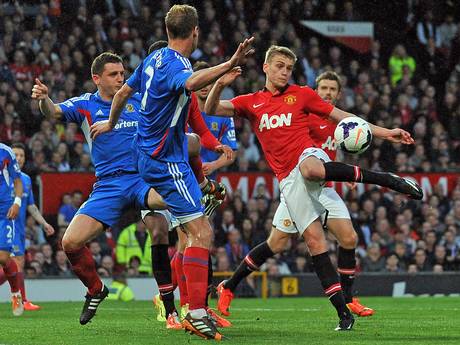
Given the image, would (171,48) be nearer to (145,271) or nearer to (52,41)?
(145,271)

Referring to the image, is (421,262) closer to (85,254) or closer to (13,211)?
(13,211)

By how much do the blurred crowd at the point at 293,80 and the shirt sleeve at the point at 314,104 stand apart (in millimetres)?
7367

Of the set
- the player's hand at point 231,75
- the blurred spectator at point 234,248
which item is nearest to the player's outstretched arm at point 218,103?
the player's hand at point 231,75

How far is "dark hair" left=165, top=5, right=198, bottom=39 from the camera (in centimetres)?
798

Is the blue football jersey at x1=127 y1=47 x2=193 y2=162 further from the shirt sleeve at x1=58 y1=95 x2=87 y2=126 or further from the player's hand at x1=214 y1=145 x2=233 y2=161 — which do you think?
the shirt sleeve at x1=58 y1=95 x2=87 y2=126

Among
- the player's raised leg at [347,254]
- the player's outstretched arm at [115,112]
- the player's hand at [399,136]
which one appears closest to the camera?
the player's outstretched arm at [115,112]

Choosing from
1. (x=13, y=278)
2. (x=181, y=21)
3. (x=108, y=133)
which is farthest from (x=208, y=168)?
(x=13, y=278)

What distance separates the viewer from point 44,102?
917cm

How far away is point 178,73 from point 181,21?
45 centimetres

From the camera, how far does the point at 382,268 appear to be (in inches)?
733

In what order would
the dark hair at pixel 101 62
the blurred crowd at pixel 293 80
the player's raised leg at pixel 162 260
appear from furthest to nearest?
the blurred crowd at pixel 293 80 → the dark hair at pixel 101 62 → the player's raised leg at pixel 162 260

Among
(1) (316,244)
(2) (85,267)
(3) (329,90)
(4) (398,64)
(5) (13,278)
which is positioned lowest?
(5) (13,278)

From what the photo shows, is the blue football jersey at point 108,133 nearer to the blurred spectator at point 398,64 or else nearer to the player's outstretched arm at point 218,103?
the player's outstretched arm at point 218,103

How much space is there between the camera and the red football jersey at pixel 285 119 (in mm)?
9359
